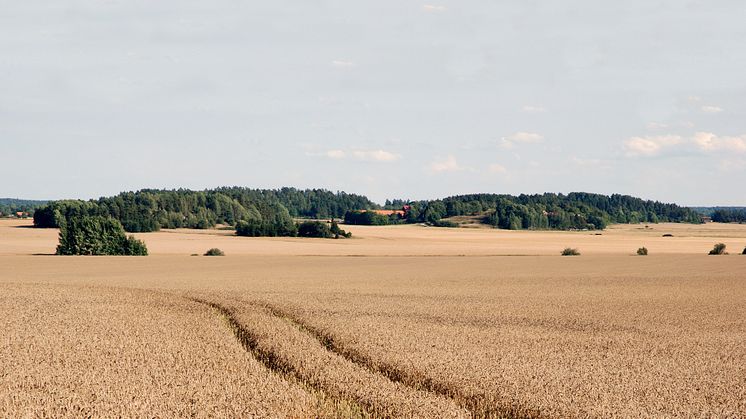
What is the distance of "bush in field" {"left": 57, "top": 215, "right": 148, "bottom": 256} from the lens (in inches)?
3342

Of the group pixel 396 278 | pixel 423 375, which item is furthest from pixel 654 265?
pixel 423 375

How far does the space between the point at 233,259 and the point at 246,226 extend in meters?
58.5

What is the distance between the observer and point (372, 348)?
68.4ft

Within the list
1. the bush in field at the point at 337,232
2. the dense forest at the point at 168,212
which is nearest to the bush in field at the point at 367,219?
the dense forest at the point at 168,212

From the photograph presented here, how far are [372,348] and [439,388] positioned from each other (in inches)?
194

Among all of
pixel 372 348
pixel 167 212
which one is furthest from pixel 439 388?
pixel 167 212

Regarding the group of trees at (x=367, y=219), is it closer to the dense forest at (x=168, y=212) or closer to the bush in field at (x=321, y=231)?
the dense forest at (x=168, y=212)

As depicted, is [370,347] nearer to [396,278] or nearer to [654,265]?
[396,278]

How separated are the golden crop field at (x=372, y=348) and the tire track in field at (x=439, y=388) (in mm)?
57

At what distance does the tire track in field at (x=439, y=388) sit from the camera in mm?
14156

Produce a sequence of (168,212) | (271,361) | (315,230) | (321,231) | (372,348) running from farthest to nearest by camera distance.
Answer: (168,212), (315,230), (321,231), (372,348), (271,361)

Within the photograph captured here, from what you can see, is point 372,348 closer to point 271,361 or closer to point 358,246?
point 271,361

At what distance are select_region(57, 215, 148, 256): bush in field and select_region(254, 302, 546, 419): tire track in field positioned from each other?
68.7 meters

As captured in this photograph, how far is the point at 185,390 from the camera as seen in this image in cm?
1555
